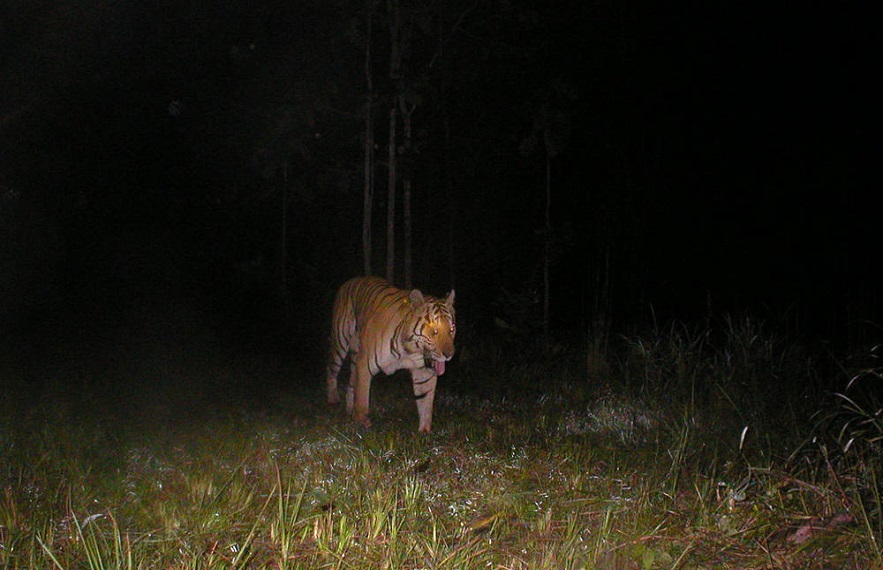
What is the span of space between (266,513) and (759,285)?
12661 millimetres

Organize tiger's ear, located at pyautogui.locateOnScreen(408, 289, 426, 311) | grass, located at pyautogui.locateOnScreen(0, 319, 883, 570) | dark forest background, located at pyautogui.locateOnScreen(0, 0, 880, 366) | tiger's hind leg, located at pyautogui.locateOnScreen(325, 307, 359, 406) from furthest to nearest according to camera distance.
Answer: dark forest background, located at pyautogui.locateOnScreen(0, 0, 880, 366) → tiger's hind leg, located at pyautogui.locateOnScreen(325, 307, 359, 406) → tiger's ear, located at pyautogui.locateOnScreen(408, 289, 426, 311) → grass, located at pyautogui.locateOnScreen(0, 319, 883, 570)

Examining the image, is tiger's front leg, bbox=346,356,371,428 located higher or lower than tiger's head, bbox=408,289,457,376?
lower

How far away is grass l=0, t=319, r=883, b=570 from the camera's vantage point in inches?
137

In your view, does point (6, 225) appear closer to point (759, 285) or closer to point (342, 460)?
point (342, 460)

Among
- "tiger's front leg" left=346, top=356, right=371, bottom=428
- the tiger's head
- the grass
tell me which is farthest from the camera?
"tiger's front leg" left=346, top=356, right=371, bottom=428

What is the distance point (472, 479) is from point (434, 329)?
200cm

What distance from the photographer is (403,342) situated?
22.7 feet

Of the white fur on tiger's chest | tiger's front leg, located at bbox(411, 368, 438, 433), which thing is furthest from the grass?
the white fur on tiger's chest

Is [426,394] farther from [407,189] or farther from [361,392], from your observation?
[407,189]

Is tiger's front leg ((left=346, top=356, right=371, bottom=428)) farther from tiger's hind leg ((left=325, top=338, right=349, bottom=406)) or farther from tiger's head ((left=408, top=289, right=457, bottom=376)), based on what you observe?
tiger's hind leg ((left=325, top=338, right=349, bottom=406))

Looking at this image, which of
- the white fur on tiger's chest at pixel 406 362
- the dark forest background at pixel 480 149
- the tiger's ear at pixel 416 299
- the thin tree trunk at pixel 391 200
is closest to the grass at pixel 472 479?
the white fur on tiger's chest at pixel 406 362

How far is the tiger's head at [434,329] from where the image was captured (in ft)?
21.9

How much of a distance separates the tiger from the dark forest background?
3.97 metres

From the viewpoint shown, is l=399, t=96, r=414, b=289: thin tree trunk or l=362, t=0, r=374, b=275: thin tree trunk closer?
l=399, t=96, r=414, b=289: thin tree trunk
